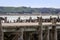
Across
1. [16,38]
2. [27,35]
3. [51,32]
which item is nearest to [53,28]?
[51,32]

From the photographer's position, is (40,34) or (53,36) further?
(53,36)

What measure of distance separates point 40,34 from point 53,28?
2160 millimetres

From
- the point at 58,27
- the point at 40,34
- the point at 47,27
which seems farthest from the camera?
the point at 58,27

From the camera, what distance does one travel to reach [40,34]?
61.7 ft

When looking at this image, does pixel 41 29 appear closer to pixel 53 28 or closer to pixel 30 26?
pixel 30 26

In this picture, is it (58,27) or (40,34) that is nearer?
(40,34)

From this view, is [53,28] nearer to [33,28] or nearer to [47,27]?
[47,27]

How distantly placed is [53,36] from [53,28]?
597 mm

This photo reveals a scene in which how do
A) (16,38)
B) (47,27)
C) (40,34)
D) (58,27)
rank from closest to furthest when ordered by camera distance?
1. (16,38)
2. (40,34)
3. (47,27)
4. (58,27)

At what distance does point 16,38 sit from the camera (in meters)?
17.5

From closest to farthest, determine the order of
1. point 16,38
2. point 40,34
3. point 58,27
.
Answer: point 16,38 < point 40,34 < point 58,27

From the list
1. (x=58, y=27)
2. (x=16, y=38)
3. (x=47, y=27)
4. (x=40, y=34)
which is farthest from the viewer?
(x=58, y=27)

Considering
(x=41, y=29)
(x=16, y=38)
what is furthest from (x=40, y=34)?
(x=16, y=38)

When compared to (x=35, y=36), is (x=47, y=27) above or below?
above
